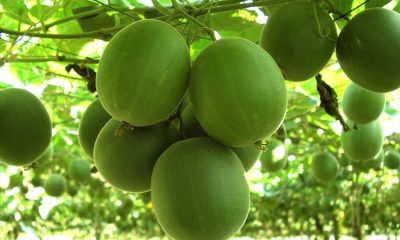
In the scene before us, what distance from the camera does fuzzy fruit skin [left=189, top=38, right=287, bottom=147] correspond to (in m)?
1.18

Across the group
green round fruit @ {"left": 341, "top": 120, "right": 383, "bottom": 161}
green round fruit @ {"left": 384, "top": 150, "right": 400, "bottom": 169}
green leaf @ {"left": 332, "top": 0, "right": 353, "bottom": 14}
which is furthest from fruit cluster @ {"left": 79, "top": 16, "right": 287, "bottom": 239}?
green round fruit @ {"left": 384, "top": 150, "right": 400, "bottom": 169}

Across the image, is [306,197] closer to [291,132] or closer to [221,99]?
[291,132]

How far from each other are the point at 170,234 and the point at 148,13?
35.8 inches

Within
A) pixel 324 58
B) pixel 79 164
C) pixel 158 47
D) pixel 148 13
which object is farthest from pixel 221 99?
pixel 79 164

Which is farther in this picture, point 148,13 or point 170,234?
point 148,13

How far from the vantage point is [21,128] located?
186 cm

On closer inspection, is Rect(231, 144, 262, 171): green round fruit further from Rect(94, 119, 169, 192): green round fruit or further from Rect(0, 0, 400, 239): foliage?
Rect(0, 0, 400, 239): foliage

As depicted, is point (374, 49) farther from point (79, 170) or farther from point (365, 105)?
point (79, 170)

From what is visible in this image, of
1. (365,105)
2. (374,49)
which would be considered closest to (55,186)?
(365,105)

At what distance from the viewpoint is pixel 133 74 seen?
1189 mm

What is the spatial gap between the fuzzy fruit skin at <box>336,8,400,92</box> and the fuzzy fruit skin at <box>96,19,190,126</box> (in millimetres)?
514

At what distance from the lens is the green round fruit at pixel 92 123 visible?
64.1 inches

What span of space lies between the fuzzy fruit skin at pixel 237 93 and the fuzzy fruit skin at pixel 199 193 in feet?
0.24

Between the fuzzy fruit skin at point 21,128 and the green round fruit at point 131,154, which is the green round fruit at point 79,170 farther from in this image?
the green round fruit at point 131,154
